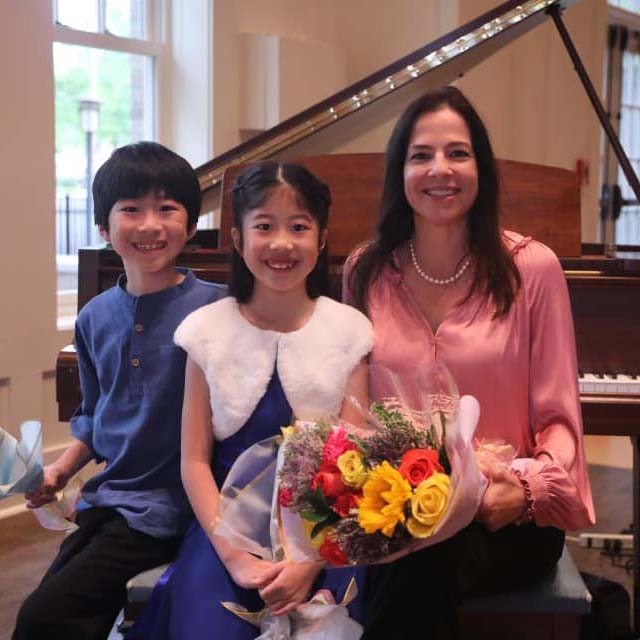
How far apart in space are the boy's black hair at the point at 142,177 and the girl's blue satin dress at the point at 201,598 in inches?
26.8

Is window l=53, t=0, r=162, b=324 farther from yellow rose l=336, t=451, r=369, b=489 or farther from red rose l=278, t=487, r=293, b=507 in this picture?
yellow rose l=336, t=451, r=369, b=489

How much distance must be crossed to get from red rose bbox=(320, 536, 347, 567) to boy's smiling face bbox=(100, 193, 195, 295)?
30.2 inches

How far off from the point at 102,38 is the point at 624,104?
200 inches

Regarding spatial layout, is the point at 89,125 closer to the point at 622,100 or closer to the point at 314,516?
the point at 314,516

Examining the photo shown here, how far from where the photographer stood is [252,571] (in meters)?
1.75

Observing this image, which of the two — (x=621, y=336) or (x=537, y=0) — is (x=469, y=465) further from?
(x=537, y=0)

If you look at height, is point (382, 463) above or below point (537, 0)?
below

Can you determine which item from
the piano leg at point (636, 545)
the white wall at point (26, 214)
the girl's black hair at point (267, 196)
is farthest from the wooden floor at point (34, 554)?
the girl's black hair at point (267, 196)

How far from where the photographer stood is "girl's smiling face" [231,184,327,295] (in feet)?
6.35

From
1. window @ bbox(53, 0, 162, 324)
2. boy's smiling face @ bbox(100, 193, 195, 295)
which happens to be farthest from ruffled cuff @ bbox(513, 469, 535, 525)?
window @ bbox(53, 0, 162, 324)

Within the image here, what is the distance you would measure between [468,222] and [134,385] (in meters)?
0.77

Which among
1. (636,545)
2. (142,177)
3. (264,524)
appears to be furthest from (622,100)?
(264,524)

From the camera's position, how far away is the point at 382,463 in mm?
1509

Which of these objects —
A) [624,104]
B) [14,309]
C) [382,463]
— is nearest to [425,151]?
[382,463]
